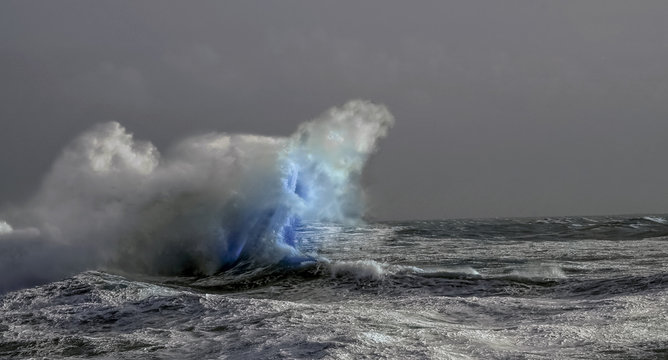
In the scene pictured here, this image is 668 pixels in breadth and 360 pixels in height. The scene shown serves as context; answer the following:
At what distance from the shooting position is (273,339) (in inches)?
299

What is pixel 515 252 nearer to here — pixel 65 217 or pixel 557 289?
pixel 557 289

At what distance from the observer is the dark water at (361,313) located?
7.09 metres

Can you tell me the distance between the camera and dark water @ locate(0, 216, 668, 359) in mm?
7086

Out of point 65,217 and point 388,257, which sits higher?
point 65,217

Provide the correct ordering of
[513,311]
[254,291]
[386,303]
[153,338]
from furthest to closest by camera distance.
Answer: [254,291] → [386,303] → [513,311] → [153,338]

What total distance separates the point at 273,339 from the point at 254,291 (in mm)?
6705

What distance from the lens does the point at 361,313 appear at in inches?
370

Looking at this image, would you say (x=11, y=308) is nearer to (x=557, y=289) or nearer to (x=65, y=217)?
(x=65, y=217)

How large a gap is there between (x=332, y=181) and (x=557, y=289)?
11879 millimetres

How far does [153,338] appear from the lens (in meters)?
8.34

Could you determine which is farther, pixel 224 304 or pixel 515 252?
pixel 515 252

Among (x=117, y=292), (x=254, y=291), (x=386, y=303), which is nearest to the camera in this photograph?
(x=386, y=303)

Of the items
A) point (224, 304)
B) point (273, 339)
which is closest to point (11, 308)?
point (224, 304)

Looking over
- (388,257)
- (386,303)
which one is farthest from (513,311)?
(388,257)
